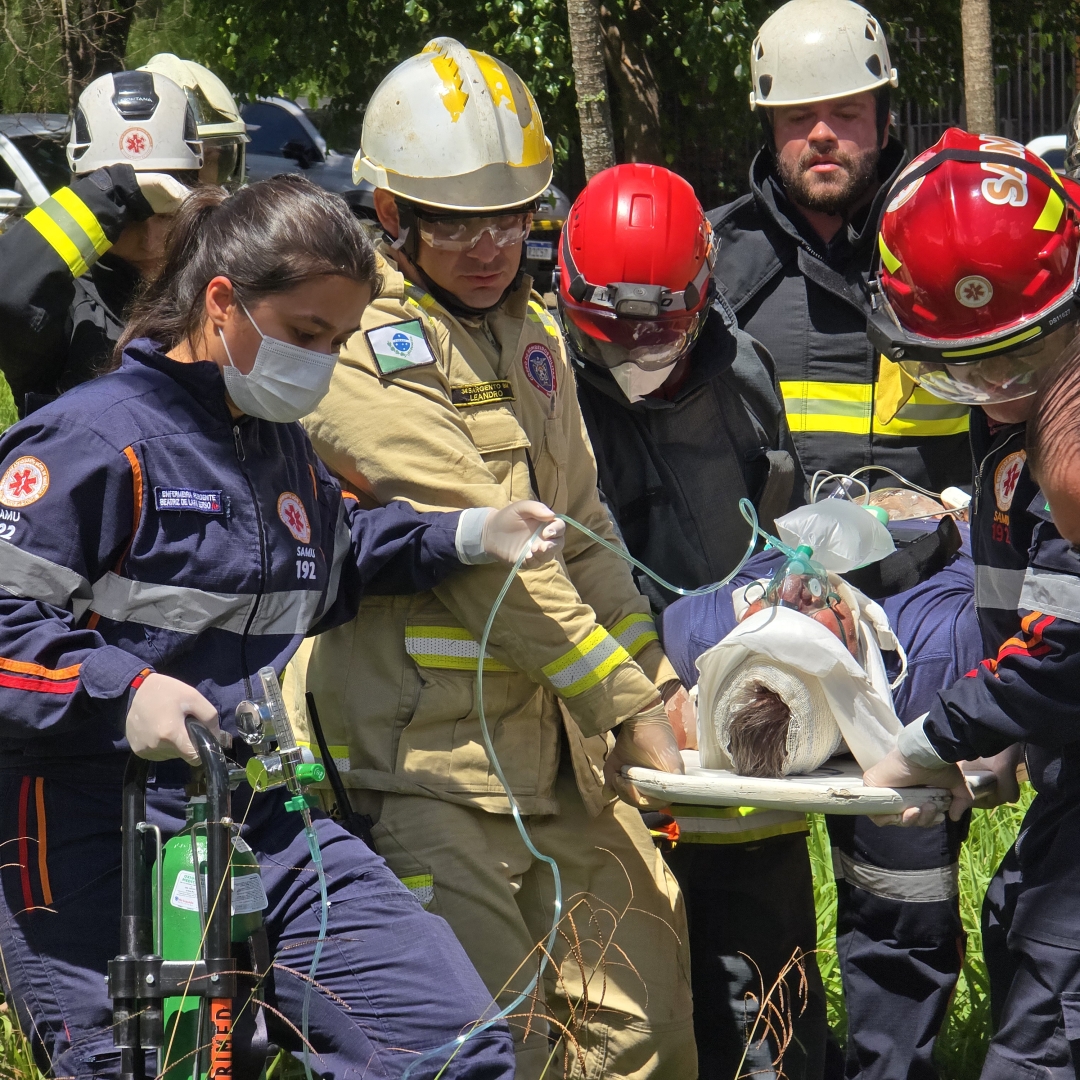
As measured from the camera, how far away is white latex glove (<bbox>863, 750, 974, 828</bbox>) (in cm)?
276

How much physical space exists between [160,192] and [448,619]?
1.50m

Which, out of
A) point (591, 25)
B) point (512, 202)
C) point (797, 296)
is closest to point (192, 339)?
point (512, 202)

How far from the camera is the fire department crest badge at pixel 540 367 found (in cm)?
311

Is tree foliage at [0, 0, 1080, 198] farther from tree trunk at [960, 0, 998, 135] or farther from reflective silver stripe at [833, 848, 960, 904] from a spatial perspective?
reflective silver stripe at [833, 848, 960, 904]

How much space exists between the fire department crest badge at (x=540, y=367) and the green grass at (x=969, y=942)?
1533 millimetres

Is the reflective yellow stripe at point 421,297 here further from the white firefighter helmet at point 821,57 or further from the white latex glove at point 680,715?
the white firefighter helmet at point 821,57

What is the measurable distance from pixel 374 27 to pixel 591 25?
4522 millimetres

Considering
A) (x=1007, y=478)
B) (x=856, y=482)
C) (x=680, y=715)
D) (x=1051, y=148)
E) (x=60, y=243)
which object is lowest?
(x=1051, y=148)

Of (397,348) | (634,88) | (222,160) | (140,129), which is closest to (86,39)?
(634,88)

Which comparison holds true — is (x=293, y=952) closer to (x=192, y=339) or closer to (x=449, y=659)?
(x=449, y=659)

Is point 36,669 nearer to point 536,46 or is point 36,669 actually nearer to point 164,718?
point 164,718

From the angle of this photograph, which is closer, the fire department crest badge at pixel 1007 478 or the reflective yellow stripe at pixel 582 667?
the fire department crest badge at pixel 1007 478

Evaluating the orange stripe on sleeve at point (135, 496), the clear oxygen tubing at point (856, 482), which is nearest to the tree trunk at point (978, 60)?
the clear oxygen tubing at point (856, 482)

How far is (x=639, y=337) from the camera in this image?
137 inches
